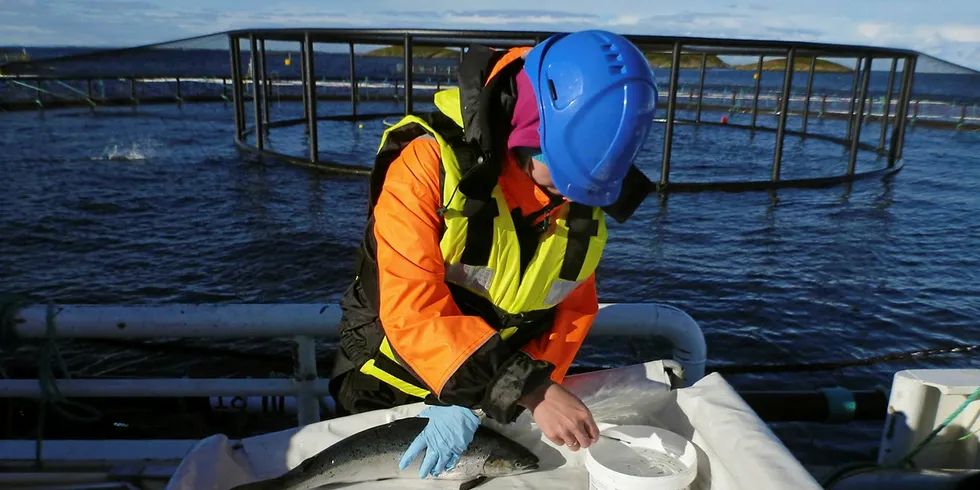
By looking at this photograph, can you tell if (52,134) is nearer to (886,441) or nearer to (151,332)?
(151,332)

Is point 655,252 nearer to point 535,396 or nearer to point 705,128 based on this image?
point 535,396

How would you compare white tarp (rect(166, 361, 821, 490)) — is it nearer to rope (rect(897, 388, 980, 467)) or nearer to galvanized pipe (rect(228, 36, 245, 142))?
rope (rect(897, 388, 980, 467))

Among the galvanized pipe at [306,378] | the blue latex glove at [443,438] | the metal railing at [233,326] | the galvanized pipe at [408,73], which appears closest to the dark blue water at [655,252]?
the galvanized pipe at [408,73]

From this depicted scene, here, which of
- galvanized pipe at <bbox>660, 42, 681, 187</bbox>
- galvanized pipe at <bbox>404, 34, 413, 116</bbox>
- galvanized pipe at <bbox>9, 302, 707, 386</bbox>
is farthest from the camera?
galvanized pipe at <bbox>660, 42, 681, 187</bbox>

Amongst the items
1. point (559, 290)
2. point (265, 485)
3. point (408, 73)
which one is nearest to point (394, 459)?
point (265, 485)

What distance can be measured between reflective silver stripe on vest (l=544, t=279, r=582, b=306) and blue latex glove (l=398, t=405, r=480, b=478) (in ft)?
1.57

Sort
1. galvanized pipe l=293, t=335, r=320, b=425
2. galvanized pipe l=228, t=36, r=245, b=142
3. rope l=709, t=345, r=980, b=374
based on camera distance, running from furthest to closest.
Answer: galvanized pipe l=228, t=36, r=245, b=142
rope l=709, t=345, r=980, b=374
galvanized pipe l=293, t=335, r=320, b=425

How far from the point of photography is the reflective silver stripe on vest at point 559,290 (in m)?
2.32

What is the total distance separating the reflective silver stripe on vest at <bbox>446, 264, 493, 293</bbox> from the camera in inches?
83.6

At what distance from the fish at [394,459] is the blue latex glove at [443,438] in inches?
2.8

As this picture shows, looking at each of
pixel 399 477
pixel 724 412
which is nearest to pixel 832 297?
pixel 724 412

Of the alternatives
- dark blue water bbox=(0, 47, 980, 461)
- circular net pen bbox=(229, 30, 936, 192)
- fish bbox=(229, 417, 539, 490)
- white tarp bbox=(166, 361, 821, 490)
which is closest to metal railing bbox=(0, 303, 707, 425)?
white tarp bbox=(166, 361, 821, 490)

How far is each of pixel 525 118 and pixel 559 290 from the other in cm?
70

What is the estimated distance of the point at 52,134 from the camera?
18.7m
